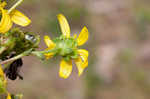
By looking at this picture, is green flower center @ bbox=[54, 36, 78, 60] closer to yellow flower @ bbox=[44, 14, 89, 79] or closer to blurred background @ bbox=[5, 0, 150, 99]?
yellow flower @ bbox=[44, 14, 89, 79]

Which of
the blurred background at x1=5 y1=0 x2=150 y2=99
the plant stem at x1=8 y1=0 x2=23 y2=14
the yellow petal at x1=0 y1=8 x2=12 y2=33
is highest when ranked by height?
the plant stem at x1=8 y1=0 x2=23 y2=14

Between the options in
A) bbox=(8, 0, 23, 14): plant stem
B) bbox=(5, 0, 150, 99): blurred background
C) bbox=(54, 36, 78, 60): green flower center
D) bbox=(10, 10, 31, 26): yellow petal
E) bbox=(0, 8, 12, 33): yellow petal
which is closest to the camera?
bbox=(0, 8, 12, 33): yellow petal

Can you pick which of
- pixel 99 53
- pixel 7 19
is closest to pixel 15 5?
pixel 7 19

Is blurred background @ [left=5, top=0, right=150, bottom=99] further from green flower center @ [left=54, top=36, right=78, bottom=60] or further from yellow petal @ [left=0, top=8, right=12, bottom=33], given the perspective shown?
yellow petal @ [left=0, top=8, right=12, bottom=33]

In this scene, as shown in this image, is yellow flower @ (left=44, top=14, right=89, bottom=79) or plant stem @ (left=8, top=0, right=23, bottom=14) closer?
plant stem @ (left=8, top=0, right=23, bottom=14)

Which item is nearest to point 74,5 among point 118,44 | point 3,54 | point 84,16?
point 84,16

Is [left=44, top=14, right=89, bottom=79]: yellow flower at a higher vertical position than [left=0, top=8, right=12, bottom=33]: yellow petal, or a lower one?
lower

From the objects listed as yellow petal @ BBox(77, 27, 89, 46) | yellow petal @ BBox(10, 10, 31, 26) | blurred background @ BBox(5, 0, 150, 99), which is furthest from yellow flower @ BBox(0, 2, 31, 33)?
blurred background @ BBox(5, 0, 150, 99)

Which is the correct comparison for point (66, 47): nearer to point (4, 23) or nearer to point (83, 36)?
point (83, 36)

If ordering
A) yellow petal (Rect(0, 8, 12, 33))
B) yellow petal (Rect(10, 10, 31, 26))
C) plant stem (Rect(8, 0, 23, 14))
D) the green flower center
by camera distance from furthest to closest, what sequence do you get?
the green flower center < yellow petal (Rect(10, 10, 31, 26)) < plant stem (Rect(8, 0, 23, 14)) < yellow petal (Rect(0, 8, 12, 33))
